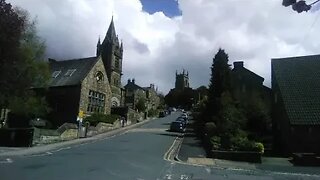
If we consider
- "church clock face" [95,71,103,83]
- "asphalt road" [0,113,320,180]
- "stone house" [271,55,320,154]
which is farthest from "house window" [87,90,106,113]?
"asphalt road" [0,113,320,180]

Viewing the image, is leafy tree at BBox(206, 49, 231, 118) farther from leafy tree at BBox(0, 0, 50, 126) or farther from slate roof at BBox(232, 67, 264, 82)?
leafy tree at BBox(0, 0, 50, 126)

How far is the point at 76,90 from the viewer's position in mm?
58375

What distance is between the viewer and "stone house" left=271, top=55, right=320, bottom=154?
34688mm

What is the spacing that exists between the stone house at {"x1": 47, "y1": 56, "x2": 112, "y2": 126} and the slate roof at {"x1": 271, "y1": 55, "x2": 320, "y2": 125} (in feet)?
86.9

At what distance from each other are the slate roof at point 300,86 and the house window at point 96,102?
Result: 2727 centimetres

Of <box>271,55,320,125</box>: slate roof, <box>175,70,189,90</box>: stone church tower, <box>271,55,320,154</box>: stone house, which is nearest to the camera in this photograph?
<box>271,55,320,154</box>: stone house

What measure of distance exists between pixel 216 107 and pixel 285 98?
11687 mm

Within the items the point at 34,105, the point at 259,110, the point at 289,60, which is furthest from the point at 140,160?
the point at 34,105

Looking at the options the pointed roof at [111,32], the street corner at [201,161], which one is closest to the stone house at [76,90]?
the pointed roof at [111,32]

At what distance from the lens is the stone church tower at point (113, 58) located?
268ft

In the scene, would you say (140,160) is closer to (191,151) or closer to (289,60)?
(191,151)

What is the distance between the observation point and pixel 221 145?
3103 cm

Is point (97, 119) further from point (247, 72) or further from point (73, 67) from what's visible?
point (247, 72)

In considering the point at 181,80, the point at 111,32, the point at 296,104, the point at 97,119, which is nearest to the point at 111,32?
the point at 111,32
